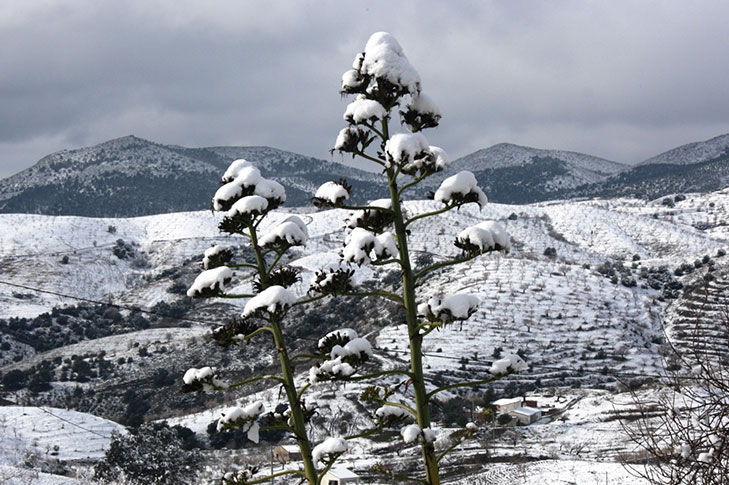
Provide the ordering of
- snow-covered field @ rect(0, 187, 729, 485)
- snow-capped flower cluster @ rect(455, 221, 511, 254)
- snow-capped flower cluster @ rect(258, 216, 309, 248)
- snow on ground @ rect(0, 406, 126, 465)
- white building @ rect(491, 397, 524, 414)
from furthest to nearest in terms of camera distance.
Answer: white building @ rect(491, 397, 524, 414) → snow-covered field @ rect(0, 187, 729, 485) → snow on ground @ rect(0, 406, 126, 465) → snow-capped flower cluster @ rect(258, 216, 309, 248) → snow-capped flower cluster @ rect(455, 221, 511, 254)

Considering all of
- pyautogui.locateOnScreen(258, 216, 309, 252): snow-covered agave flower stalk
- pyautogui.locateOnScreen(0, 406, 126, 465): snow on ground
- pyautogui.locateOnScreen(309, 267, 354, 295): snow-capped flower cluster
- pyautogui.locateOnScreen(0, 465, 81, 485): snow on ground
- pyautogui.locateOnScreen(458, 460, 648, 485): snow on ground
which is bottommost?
pyautogui.locateOnScreen(458, 460, 648, 485): snow on ground

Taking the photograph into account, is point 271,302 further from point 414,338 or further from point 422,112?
point 422,112

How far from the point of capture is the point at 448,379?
9119 cm

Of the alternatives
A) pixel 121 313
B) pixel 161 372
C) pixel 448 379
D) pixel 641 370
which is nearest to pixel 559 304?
pixel 641 370

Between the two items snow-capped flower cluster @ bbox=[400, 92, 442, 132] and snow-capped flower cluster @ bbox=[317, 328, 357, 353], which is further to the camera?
snow-capped flower cluster @ bbox=[317, 328, 357, 353]

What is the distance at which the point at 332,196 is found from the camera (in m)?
8.38

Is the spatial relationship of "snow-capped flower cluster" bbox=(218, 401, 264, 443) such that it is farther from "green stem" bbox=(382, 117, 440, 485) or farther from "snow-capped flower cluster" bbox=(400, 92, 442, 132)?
"snow-capped flower cluster" bbox=(400, 92, 442, 132)

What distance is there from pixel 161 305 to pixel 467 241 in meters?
168

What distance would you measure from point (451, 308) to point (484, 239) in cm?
93

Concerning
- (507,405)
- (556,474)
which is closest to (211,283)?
(556,474)

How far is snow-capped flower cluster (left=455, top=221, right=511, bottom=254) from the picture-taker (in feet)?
26.7

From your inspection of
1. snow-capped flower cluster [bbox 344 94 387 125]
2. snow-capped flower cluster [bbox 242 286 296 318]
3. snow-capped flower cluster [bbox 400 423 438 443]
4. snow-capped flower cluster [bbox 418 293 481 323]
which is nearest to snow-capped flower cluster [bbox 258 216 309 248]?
snow-capped flower cluster [bbox 242 286 296 318]

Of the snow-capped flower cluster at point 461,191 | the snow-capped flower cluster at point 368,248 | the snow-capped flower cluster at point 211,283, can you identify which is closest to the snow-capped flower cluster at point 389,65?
the snow-capped flower cluster at point 461,191

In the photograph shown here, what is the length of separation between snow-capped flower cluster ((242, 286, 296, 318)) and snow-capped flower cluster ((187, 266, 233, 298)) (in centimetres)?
89
